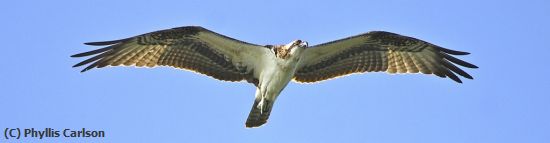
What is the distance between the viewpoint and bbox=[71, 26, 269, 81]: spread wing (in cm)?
1277

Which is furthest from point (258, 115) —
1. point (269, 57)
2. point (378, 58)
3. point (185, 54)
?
point (378, 58)

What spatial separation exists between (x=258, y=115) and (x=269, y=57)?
0.97 meters

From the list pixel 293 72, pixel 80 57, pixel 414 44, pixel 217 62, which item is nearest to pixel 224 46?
pixel 217 62

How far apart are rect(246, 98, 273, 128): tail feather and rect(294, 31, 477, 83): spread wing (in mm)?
805

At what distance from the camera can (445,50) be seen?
44.2ft

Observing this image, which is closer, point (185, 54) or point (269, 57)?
point (269, 57)

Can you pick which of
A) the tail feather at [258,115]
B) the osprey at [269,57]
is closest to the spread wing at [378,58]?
the osprey at [269,57]

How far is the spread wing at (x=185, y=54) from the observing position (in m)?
12.8

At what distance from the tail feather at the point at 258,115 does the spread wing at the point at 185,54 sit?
0.63m

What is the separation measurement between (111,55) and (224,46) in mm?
1824

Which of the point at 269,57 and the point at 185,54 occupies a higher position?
the point at 185,54

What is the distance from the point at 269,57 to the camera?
12.5 metres

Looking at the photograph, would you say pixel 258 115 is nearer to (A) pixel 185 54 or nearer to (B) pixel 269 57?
(B) pixel 269 57

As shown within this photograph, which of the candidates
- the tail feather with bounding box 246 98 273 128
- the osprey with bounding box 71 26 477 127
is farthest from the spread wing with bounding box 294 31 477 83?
the tail feather with bounding box 246 98 273 128
